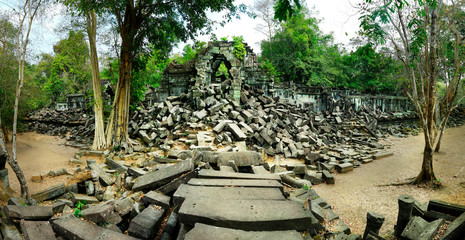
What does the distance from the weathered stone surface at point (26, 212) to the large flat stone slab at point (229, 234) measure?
2.08 m

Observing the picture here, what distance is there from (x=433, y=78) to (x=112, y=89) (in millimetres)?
11615

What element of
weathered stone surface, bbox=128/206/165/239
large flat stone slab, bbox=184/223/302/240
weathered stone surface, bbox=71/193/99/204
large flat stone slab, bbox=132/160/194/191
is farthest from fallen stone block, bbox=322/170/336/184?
weathered stone surface, bbox=71/193/99/204

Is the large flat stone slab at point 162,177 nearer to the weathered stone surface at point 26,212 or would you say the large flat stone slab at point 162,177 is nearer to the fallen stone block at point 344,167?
the weathered stone surface at point 26,212

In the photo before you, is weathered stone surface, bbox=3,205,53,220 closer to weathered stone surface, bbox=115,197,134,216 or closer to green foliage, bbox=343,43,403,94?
weathered stone surface, bbox=115,197,134,216

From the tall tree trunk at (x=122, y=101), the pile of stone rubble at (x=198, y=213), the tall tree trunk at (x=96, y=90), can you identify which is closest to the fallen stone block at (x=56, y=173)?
the pile of stone rubble at (x=198, y=213)

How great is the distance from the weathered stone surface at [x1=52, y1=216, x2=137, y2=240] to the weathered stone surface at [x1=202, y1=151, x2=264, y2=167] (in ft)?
7.22

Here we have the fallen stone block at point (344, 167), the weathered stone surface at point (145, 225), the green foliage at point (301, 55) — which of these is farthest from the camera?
the green foliage at point (301, 55)

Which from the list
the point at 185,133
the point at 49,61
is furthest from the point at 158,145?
the point at 49,61

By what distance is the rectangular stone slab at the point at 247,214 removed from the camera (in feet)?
6.97

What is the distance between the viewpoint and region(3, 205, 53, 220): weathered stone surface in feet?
8.12

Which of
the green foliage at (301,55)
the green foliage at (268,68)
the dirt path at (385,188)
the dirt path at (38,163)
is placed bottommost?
the dirt path at (385,188)

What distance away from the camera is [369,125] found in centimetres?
1350

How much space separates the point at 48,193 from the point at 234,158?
11.1 ft

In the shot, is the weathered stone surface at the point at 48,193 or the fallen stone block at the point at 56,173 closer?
the weathered stone surface at the point at 48,193
